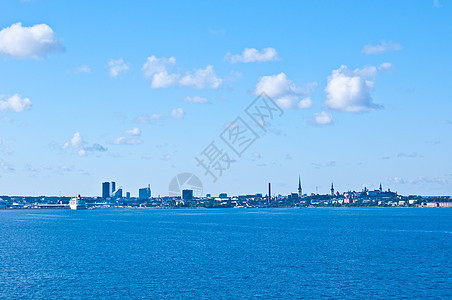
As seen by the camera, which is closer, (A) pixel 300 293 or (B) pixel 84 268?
(A) pixel 300 293

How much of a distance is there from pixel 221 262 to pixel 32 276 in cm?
2690

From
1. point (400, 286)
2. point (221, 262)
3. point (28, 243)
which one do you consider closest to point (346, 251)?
point (221, 262)

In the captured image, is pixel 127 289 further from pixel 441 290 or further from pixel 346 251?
pixel 346 251

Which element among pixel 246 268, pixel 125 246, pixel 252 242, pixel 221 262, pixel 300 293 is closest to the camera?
pixel 300 293

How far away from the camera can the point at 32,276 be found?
68.6m

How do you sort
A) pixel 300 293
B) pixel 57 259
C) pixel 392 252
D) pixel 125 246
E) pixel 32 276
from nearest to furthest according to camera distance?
pixel 300 293 → pixel 32 276 → pixel 57 259 → pixel 392 252 → pixel 125 246

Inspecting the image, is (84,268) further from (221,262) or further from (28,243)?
(28,243)

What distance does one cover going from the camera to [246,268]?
7431cm

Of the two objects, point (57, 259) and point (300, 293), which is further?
point (57, 259)

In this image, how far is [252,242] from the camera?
365 ft

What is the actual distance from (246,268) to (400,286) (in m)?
21.4

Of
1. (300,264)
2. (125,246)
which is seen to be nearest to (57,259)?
(125,246)

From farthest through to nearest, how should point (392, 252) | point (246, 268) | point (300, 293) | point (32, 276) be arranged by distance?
point (392, 252) < point (246, 268) < point (32, 276) < point (300, 293)

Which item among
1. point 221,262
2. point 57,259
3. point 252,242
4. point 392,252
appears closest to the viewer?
point 221,262
